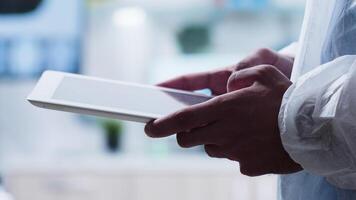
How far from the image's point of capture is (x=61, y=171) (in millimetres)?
2314

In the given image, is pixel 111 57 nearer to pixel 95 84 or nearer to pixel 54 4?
pixel 54 4

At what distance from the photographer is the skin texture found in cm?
62

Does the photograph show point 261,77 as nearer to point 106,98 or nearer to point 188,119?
point 188,119

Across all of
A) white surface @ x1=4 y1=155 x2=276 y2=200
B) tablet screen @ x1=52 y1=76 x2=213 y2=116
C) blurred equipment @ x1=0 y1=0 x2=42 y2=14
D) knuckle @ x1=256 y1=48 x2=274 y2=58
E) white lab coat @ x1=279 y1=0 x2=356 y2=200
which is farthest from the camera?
blurred equipment @ x1=0 y1=0 x2=42 y2=14

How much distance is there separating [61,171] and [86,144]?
9.8 inches

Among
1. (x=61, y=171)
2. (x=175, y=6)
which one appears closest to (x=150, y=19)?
(x=175, y=6)

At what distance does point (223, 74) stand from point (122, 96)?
0.19 metres

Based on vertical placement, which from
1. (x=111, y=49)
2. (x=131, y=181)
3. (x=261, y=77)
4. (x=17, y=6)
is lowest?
(x=131, y=181)

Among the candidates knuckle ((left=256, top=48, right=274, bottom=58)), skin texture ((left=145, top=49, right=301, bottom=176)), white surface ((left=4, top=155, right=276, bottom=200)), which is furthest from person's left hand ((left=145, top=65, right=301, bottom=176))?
white surface ((left=4, top=155, right=276, bottom=200))

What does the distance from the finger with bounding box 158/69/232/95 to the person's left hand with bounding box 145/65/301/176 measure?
0.71 feet

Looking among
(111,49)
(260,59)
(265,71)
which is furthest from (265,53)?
(111,49)

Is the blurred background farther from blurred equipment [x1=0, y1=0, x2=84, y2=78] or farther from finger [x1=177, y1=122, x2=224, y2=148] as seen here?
finger [x1=177, y1=122, x2=224, y2=148]

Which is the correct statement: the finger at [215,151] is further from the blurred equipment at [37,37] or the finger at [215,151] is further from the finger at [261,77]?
the blurred equipment at [37,37]

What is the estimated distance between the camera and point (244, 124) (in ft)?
2.03
